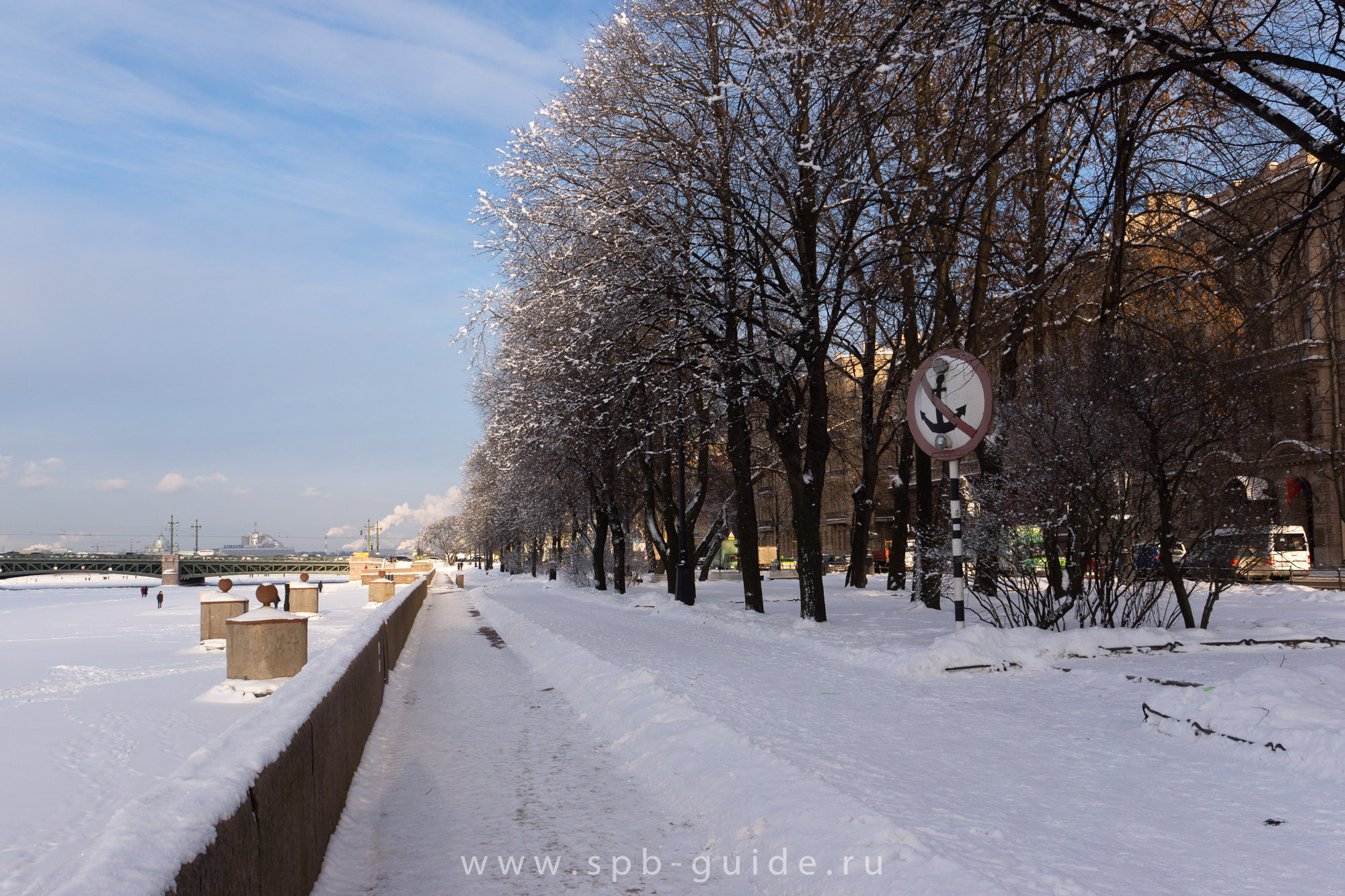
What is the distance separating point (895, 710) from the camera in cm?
870

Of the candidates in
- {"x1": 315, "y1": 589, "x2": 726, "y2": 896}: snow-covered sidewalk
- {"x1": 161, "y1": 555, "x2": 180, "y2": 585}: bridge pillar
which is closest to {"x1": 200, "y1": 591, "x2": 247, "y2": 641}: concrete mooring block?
{"x1": 315, "y1": 589, "x2": 726, "y2": 896}: snow-covered sidewalk

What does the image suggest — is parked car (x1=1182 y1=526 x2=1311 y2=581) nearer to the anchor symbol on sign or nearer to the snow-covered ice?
the snow-covered ice

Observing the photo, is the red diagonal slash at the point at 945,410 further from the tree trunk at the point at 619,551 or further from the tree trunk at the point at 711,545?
the tree trunk at the point at 711,545

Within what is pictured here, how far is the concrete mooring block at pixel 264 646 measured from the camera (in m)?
13.3

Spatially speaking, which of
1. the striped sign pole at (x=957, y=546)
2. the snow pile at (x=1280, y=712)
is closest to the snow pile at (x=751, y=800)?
the snow pile at (x=1280, y=712)

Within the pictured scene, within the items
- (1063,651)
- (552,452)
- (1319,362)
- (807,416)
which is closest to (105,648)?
(552,452)

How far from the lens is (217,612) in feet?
69.4

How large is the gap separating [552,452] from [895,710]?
63.0ft

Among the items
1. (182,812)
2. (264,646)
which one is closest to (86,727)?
(264,646)

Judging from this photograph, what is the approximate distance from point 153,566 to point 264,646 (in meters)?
156

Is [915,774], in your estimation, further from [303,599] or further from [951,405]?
[303,599]

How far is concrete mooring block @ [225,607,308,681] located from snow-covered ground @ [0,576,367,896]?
1.50 ft

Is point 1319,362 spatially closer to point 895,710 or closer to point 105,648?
point 895,710

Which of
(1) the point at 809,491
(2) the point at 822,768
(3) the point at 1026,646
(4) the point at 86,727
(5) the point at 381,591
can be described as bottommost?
(5) the point at 381,591
